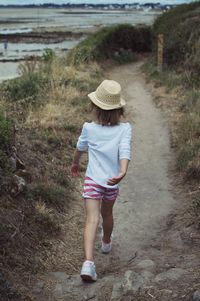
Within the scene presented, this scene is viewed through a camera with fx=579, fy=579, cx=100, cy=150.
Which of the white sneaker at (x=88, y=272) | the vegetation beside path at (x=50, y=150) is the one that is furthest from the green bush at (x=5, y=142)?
the white sneaker at (x=88, y=272)

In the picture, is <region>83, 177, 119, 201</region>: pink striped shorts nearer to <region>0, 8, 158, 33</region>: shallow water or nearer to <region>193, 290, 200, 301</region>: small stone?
<region>193, 290, 200, 301</region>: small stone

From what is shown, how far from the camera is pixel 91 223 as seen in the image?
16.4 feet

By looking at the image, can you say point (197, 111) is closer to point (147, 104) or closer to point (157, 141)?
point (157, 141)

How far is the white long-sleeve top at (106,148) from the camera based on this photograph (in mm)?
5016

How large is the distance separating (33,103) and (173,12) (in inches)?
600

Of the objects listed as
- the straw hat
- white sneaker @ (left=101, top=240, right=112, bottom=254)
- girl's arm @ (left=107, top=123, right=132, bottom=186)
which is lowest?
white sneaker @ (left=101, top=240, right=112, bottom=254)

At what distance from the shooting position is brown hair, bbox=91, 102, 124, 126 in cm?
501

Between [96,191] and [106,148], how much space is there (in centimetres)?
39

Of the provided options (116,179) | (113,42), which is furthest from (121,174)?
(113,42)

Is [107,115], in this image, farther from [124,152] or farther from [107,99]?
[124,152]

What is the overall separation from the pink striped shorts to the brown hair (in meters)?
0.53

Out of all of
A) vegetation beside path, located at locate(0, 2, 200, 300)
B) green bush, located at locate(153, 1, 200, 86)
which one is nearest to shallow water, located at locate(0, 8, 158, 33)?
green bush, located at locate(153, 1, 200, 86)

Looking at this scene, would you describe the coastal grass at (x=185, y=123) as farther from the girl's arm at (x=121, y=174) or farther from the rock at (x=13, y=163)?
the girl's arm at (x=121, y=174)

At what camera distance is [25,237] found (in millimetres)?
5441
